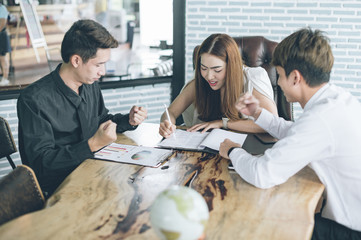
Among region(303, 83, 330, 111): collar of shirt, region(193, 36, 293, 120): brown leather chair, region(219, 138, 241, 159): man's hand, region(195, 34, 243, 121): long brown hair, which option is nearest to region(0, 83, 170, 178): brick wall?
region(193, 36, 293, 120): brown leather chair

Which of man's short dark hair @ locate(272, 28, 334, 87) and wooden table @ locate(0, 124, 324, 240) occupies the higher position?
man's short dark hair @ locate(272, 28, 334, 87)

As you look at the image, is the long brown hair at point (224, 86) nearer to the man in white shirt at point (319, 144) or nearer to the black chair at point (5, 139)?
the man in white shirt at point (319, 144)

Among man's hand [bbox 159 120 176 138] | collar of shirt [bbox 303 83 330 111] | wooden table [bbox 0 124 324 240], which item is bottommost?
wooden table [bbox 0 124 324 240]

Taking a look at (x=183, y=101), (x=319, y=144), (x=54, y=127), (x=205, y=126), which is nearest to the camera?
(x=319, y=144)

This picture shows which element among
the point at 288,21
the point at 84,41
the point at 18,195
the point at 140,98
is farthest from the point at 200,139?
the point at 288,21

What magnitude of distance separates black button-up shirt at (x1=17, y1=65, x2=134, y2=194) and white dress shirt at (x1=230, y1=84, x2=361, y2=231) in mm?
727

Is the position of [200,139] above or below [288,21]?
below

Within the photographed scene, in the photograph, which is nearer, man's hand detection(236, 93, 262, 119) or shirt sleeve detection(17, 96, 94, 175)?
shirt sleeve detection(17, 96, 94, 175)

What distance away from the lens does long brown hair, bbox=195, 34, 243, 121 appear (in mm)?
2105

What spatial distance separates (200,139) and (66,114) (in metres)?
0.67

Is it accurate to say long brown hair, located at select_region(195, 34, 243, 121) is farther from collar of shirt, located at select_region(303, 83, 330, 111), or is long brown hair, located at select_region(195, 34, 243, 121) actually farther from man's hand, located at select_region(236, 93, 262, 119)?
collar of shirt, located at select_region(303, 83, 330, 111)

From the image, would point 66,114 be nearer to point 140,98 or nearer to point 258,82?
point 258,82

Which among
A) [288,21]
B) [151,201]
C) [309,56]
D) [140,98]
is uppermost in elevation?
[288,21]

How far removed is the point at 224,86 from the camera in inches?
86.9
